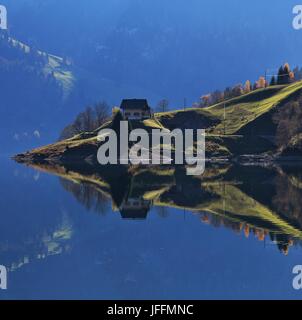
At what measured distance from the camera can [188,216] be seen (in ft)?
199

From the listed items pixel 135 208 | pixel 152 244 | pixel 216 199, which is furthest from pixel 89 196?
pixel 152 244

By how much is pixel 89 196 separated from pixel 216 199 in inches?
819

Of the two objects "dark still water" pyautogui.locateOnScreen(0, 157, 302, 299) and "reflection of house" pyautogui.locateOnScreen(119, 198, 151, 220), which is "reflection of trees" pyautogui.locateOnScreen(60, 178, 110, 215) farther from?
"reflection of house" pyautogui.locateOnScreen(119, 198, 151, 220)

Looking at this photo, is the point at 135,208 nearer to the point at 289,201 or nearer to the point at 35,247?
the point at 289,201

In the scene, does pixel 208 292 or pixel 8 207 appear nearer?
pixel 208 292

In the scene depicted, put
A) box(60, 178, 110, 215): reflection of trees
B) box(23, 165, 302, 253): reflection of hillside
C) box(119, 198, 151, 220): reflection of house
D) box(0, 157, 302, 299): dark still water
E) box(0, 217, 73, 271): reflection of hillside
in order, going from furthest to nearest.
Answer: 1. box(60, 178, 110, 215): reflection of trees
2. box(119, 198, 151, 220): reflection of house
3. box(23, 165, 302, 253): reflection of hillside
4. box(0, 217, 73, 271): reflection of hillside
5. box(0, 157, 302, 299): dark still water

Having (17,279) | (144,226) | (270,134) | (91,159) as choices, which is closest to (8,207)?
(144,226)

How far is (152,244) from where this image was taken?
45.3 metres

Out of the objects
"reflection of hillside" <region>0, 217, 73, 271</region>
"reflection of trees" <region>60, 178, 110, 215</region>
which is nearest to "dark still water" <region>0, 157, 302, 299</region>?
"reflection of hillside" <region>0, 217, 73, 271</region>

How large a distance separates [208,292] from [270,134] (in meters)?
171

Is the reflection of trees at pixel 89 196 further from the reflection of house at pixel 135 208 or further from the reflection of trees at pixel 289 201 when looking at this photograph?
the reflection of trees at pixel 289 201

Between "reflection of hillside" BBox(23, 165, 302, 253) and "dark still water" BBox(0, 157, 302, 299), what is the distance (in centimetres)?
15

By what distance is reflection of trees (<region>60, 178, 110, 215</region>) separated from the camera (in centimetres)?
6774
